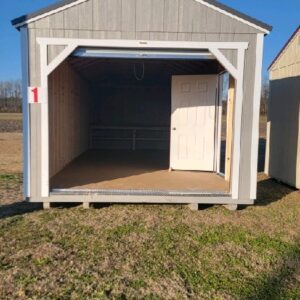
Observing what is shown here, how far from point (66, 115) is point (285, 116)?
16.7 feet

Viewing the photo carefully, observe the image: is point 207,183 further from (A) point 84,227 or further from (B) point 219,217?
(A) point 84,227

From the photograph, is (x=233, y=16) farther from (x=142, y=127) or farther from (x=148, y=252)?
(x=142, y=127)

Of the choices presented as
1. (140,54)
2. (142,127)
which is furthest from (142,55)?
(142,127)

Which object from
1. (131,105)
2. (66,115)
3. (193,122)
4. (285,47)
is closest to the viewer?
(193,122)

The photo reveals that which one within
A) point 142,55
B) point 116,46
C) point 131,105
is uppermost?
point 116,46

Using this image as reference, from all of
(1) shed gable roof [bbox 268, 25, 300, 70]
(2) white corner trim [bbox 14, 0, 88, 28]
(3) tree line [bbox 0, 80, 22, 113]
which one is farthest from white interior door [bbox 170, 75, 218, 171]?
(3) tree line [bbox 0, 80, 22, 113]

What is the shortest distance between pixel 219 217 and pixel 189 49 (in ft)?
8.62

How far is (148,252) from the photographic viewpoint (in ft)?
13.3

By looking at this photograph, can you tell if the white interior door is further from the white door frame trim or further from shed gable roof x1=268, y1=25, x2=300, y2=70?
the white door frame trim

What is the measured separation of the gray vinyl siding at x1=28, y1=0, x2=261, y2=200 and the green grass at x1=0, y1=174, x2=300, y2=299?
131 centimetres

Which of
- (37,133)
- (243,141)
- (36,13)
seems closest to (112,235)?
(37,133)

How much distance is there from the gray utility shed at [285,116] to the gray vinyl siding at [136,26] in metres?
2.76

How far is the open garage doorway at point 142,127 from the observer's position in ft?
20.5

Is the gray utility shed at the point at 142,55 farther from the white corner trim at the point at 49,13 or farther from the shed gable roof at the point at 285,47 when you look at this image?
the shed gable roof at the point at 285,47
